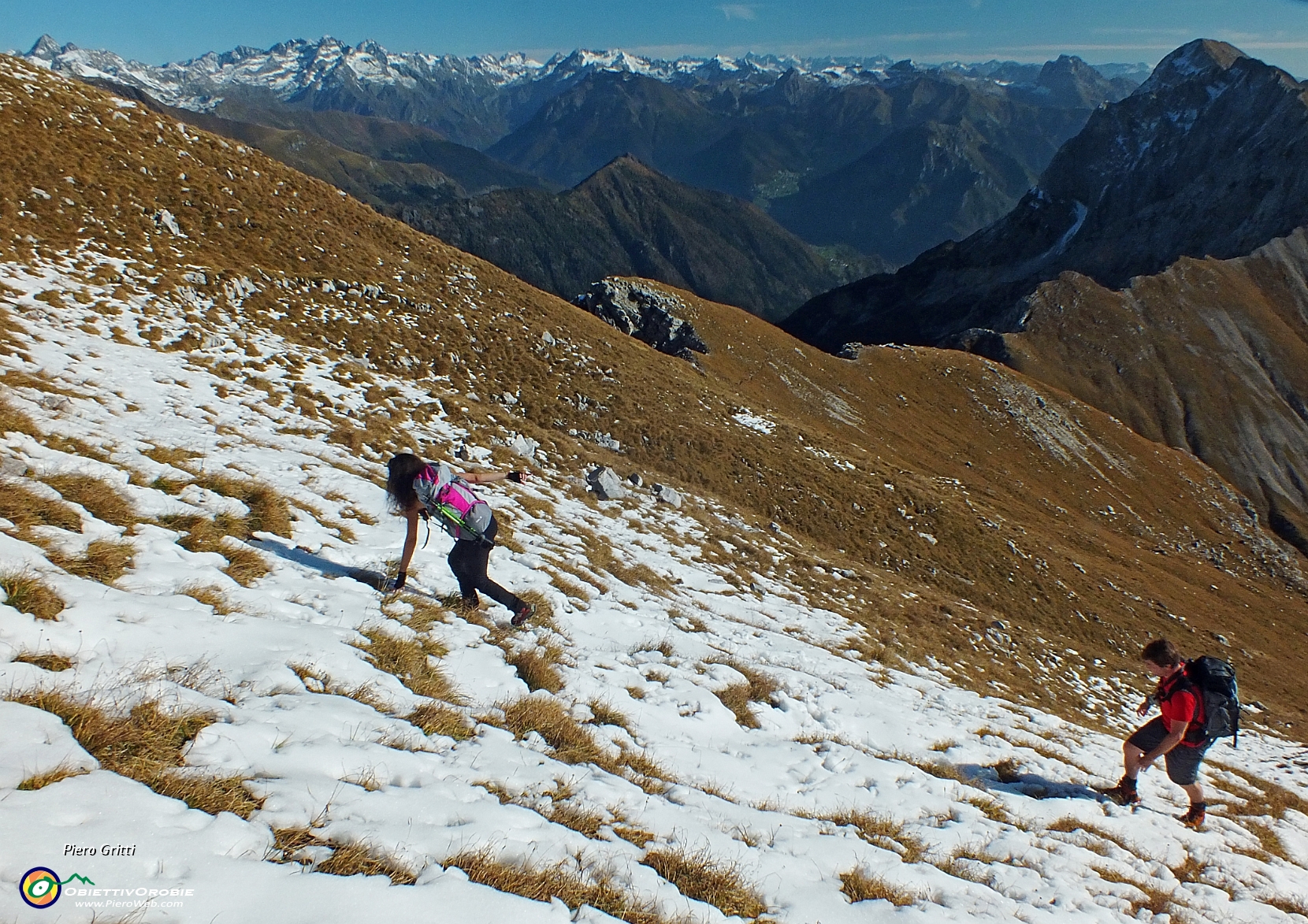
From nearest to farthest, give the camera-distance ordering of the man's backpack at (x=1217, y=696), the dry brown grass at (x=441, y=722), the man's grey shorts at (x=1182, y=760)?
the dry brown grass at (x=441, y=722) → the man's backpack at (x=1217, y=696) → the man's grey shorts at (x=1182, y=760)

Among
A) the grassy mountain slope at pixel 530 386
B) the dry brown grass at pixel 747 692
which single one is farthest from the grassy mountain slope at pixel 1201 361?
the dry brown grass at pixel 747 692

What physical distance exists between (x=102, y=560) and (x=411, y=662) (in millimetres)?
3350

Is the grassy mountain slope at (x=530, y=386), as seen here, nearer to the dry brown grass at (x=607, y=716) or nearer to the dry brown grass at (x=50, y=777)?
the dry brown grass at (x=607, y=716)

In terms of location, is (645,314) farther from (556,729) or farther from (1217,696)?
(556,729)

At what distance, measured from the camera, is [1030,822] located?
8.48 meters

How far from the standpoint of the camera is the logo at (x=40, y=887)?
2.85 m

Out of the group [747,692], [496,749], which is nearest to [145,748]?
[496,749]

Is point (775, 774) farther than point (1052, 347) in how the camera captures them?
No

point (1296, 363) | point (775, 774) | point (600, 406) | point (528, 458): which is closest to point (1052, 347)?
point (1296, 363)

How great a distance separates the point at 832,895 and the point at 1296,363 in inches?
7819

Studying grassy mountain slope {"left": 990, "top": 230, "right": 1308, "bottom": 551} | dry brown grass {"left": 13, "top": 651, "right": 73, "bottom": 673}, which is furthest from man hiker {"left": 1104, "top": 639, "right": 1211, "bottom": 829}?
grassy mountain slope {"left": 990, "top": 230, "right": 1308, "bottom": 551}

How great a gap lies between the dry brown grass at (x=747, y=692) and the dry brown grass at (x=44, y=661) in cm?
755

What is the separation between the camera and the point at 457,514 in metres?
8.76

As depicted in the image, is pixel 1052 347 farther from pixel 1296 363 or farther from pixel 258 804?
pixel 258 804
